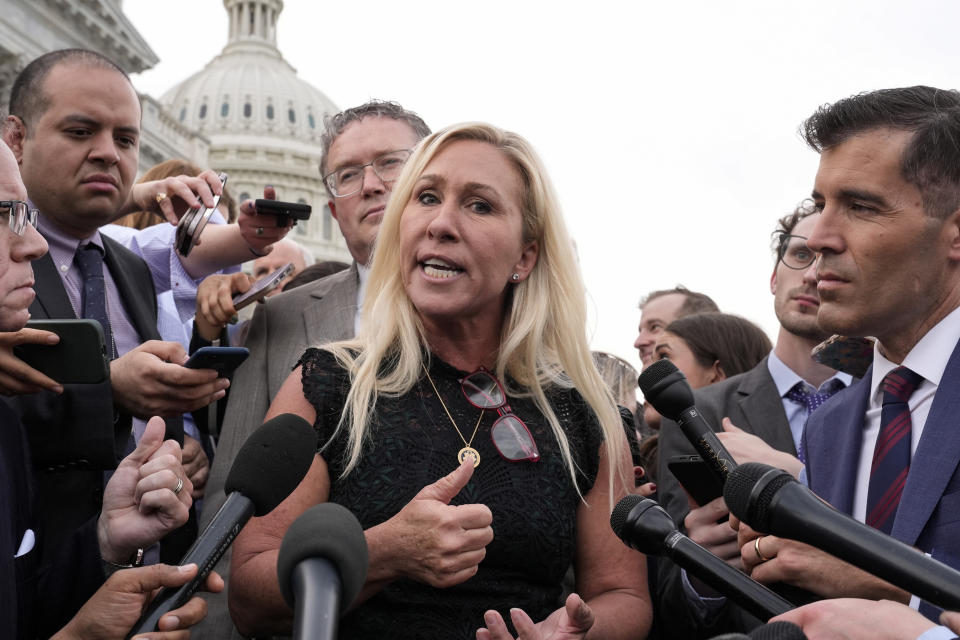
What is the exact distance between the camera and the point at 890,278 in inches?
104

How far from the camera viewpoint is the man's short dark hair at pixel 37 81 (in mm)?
3611

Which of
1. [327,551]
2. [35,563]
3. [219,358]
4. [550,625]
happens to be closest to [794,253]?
[550,625]

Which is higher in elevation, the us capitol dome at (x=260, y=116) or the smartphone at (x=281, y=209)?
the us capitol dome at (x=260, y=116)

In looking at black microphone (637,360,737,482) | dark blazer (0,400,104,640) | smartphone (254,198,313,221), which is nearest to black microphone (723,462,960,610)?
black microphone (637,360,737,482)

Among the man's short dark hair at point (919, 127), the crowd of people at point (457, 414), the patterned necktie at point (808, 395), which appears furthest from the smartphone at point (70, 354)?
the patterned necktie at point (808, 395)

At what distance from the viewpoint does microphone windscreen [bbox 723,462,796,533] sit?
1.70 meters

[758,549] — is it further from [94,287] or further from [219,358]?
[94,287]

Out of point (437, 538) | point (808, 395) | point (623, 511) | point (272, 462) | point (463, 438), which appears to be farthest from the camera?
point (808, 395)

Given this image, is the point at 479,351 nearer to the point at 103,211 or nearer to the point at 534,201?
the point at 534,201

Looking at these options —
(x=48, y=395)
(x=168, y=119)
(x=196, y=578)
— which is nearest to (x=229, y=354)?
(x=48, y=395)

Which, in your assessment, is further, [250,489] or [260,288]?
[260,288]

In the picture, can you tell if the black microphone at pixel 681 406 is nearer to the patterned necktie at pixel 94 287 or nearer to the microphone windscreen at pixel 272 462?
the microphone windscreen at pixel 272 462

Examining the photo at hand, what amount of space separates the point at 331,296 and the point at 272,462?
2.06 metres

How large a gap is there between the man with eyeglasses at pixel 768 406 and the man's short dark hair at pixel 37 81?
8.48 feet
